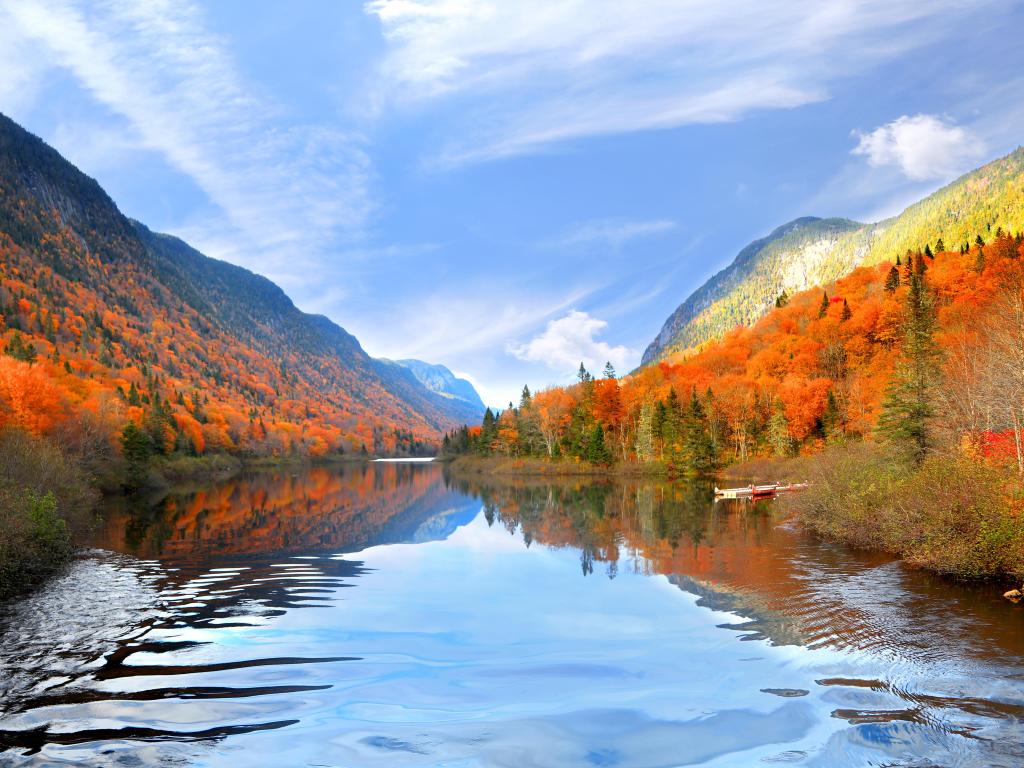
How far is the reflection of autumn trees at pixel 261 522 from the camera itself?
29.0 m

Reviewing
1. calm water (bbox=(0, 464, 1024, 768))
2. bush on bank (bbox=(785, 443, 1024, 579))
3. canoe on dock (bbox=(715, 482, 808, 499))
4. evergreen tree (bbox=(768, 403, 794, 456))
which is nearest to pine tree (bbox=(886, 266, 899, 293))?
evergreen tree (bbox=(768, 403, 794, 456))

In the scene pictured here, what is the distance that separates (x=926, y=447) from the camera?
30.6 meters

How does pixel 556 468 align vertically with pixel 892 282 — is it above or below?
below

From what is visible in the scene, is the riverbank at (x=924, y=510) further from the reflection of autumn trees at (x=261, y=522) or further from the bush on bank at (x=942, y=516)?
the reflection of autumn trees at (x=261, y=522)

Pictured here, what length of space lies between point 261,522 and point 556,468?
6489cm

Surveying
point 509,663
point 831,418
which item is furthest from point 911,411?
point 831,418

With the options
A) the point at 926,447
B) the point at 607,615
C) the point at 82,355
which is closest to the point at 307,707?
the point at 607,615

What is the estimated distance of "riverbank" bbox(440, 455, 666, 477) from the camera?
292 feet

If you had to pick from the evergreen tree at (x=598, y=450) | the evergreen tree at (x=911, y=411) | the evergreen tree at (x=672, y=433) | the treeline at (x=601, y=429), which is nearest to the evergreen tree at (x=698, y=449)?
the treeline at (x=601, y=429)

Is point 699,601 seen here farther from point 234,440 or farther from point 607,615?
point 234,440

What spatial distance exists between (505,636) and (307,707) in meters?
5.83

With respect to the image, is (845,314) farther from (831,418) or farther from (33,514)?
(33,514)

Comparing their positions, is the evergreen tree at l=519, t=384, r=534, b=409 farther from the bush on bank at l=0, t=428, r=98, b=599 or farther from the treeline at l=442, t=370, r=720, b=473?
the bush on bank at l=0, t=428, r=98, b=599

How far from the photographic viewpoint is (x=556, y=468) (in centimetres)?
9900
